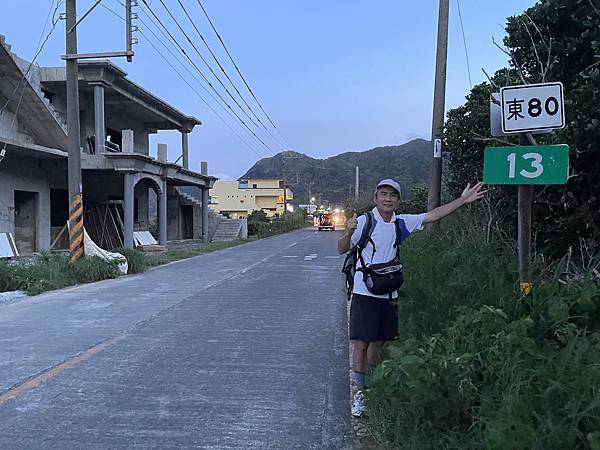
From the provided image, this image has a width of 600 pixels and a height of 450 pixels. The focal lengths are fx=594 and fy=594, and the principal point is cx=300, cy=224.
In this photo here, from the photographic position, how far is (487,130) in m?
10.8

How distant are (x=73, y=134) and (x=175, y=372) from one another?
35.7 ft

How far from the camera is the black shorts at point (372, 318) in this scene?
4582 mm

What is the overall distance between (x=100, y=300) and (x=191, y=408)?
22.6 ft

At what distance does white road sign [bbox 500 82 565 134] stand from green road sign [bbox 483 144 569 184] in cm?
18

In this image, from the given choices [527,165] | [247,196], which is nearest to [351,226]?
[527,165]

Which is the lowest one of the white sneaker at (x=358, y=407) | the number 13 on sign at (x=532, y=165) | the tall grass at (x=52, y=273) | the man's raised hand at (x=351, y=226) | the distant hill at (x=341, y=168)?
the white sneaker at (x=358, y=407)

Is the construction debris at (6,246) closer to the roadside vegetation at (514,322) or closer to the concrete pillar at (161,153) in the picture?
the concrete pillar at (161,153)

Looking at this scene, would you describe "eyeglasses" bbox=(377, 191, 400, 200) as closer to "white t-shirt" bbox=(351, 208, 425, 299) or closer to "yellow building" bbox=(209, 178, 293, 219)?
"white t-shirt" bbox=(351, 208, 425, 299)

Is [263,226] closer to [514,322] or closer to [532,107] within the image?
[532,107]

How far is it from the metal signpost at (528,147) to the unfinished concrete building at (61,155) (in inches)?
674

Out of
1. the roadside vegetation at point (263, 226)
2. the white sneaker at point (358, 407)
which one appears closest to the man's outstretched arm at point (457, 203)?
the white sneaker at point (358, 407)

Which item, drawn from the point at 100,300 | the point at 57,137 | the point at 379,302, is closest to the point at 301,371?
the point at 379,302

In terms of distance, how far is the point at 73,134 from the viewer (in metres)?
15.2

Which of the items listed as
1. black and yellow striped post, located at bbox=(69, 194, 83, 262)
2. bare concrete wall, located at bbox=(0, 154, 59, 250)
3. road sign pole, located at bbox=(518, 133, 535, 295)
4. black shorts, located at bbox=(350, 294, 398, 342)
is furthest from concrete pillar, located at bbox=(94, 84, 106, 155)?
road sign pole, located at bbox=(518, 133, 535, 295)
